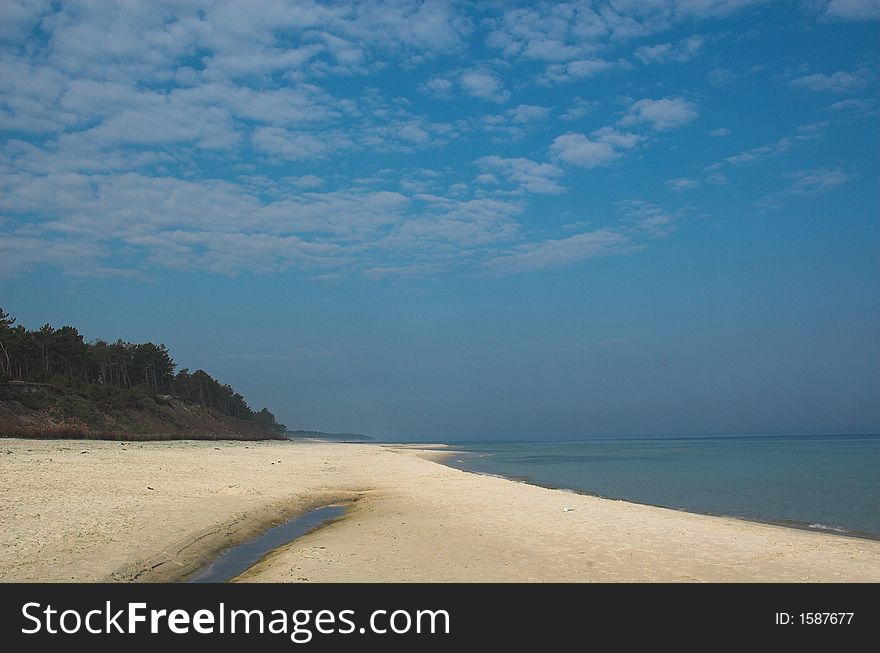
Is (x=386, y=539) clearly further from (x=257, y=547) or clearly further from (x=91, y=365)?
(x=91, y=365)

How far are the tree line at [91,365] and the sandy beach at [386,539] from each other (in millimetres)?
55619

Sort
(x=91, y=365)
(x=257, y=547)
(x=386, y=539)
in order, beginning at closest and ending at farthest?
(x=386, y=539) < (x=257, y=547) < (x=91, y=365)

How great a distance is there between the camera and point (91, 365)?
331 ft

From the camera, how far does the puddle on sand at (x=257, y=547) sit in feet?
36.2

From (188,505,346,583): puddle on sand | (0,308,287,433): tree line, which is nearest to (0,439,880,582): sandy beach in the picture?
(188,505,346,583): puddle on sand

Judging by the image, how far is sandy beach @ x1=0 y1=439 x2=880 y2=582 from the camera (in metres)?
10.2

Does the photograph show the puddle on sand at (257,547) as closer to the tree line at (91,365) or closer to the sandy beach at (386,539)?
the sandy beach at (386,539)

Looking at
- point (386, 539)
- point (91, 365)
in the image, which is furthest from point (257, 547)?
point (91, 365)

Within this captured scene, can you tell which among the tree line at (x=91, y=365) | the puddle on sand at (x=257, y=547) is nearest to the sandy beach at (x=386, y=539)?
the puddle on sand at (x=257, y=547)

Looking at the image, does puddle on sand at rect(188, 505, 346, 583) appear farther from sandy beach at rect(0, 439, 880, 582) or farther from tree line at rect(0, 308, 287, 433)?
tree line at rect(0, 308, 287, 433)

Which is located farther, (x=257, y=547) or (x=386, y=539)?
(x=257, y=547)

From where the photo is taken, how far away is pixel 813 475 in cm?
3925

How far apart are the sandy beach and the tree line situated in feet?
182

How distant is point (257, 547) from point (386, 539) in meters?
2.86
